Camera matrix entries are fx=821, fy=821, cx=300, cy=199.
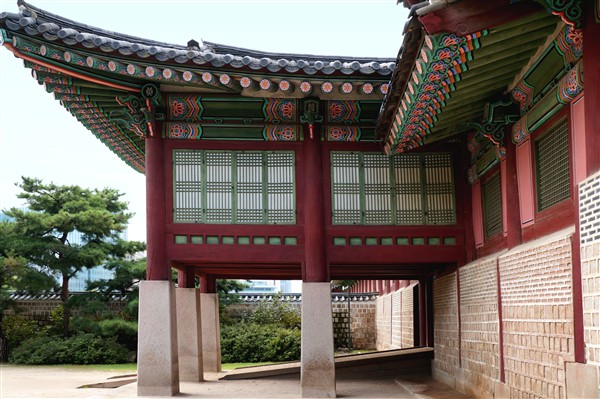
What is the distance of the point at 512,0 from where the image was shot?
7.71 m

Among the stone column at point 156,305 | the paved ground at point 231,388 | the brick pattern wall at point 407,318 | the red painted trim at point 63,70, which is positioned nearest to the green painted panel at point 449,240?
the paved ground at point 231,388

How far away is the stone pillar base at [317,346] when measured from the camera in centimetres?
1465

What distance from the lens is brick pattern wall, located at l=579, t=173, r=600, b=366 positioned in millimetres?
7840

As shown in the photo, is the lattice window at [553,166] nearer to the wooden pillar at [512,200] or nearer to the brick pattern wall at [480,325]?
the wooden pillar at [512,200]

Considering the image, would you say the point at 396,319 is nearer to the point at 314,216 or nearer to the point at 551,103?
the point at 314,216

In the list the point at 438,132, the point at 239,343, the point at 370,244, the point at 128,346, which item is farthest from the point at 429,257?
the point at 128,346

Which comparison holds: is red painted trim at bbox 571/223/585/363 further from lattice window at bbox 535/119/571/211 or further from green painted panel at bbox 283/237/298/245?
green painted panel at bbox 283/237/298/245

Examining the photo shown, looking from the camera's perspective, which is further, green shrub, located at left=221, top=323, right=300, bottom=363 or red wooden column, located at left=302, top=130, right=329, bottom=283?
green shrub, located at left=221, top=323, right=300, bottom=363

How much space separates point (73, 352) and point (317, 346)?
15.4 m

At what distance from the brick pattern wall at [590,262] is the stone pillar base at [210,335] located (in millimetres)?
13541

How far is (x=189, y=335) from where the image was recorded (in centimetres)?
1812

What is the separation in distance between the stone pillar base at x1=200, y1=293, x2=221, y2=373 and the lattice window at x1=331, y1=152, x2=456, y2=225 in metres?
6.79

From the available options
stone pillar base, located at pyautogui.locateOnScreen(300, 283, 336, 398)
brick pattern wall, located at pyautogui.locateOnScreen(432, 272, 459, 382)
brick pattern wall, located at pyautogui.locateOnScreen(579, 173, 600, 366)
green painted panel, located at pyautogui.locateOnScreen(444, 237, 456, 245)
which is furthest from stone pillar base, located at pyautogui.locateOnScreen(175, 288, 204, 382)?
brick pattern wall, located at pyautogui.locateOnScreen(579, 173, 600, 366)

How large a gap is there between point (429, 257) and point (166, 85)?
5857mm
